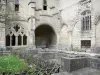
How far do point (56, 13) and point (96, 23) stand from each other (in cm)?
798

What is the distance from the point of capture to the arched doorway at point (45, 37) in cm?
2148

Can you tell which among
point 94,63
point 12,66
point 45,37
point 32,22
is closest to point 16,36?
point 32,22

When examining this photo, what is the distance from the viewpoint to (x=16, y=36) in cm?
1800

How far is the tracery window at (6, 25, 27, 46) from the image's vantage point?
17750 mm

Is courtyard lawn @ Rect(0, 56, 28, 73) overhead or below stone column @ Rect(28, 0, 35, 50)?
below

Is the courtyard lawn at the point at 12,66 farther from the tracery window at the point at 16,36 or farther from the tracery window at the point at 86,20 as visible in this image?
the tracery window at the point at 16,36

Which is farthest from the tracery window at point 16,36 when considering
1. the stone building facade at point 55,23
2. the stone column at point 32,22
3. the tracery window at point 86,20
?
the tracery window at point 86,20

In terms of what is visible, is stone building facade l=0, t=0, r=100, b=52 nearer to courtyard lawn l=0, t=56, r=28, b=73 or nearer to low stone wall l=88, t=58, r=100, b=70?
low stone wall l=88, t=58, r=100, b=70

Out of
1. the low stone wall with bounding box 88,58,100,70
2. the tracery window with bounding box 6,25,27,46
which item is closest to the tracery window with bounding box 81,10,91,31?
the tracery window with bounding box 6,25,27,46

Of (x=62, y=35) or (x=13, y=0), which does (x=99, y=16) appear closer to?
(x=62, y=35)

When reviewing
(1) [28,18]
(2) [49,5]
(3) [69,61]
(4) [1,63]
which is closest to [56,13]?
(2) [49,5]

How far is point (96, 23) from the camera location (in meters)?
13.4

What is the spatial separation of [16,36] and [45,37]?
6796 millimetres

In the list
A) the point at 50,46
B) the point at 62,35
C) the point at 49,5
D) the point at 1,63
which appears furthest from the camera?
the point at 50,46
